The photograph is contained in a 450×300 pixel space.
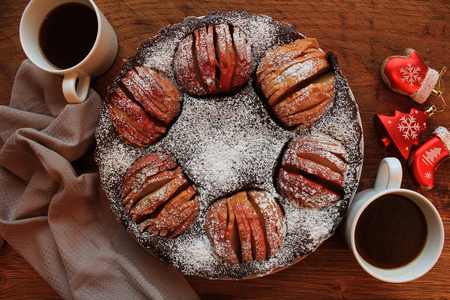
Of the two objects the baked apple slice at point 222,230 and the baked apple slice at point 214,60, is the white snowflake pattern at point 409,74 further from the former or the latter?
the baked apple slice at point 222,230

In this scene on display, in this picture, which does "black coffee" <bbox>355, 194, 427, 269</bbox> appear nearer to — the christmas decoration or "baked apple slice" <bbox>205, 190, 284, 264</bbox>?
the christmas decoration

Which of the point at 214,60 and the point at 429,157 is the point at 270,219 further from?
the point at 429,157

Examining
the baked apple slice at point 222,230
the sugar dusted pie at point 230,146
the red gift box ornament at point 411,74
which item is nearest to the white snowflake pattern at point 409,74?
the red gift box ornament at point 411,74

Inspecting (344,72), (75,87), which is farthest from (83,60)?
(344,72)

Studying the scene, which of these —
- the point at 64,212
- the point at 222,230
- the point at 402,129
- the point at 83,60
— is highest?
the point at 83,60

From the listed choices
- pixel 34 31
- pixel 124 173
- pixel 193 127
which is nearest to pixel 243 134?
pixel 193 127

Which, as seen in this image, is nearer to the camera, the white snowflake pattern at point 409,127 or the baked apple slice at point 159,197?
the baked apple slice at point 159,197

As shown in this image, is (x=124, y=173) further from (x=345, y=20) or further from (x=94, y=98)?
(x=345, y=20)
